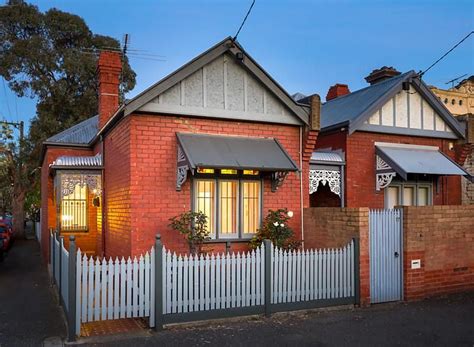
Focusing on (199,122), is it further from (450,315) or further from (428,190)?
(428,190)

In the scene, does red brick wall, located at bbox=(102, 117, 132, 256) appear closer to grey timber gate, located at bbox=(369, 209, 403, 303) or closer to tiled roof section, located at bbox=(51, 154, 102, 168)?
tiled roof section, located at bbox=(51, 154, 102, 168)

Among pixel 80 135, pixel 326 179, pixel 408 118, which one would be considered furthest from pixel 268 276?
pixel 80 135

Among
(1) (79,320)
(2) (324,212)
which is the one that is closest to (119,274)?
(1) (79,320)

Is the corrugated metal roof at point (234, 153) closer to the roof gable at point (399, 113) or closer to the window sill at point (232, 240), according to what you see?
the window sill at point (232, 240)

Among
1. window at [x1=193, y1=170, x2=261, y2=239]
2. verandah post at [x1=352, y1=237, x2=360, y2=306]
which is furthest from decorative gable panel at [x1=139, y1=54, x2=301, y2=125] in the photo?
verandah post at [x1=352, y1=237, x2=360, y2=306]

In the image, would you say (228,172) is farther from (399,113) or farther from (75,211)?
(75,211)

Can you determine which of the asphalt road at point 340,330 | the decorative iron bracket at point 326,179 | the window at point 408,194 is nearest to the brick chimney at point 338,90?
the window at point 408,194

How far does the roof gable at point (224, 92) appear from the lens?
967 cm

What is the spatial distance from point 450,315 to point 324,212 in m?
3.20

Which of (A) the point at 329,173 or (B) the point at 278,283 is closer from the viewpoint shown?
(B) the point at 278,283

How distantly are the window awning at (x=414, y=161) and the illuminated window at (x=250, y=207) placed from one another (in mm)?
4213

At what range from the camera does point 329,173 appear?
41.0 feet

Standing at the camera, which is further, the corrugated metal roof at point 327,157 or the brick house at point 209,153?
the corrugated metal roof at point 327,157

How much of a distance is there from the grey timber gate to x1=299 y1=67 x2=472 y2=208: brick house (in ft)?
9.76
